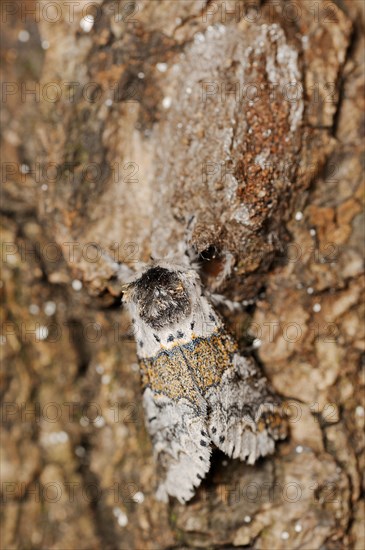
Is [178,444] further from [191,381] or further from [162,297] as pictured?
[162,297]

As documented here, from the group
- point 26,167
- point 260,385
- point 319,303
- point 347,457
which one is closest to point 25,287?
point 26,167

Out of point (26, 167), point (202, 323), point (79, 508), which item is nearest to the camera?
point (202, 323)

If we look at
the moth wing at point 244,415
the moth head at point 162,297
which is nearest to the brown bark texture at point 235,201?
the moth wing at point 244,415

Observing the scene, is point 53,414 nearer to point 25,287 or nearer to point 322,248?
point 25,287

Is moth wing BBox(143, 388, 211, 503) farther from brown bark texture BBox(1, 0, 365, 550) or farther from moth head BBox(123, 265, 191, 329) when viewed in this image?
moth head BBox(123, 265, 191, 329)

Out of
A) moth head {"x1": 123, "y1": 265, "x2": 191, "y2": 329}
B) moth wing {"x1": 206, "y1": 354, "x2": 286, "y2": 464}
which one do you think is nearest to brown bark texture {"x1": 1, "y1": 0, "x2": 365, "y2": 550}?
moth wing {"x1": 206, "y1": 354, "x2": 286, "y2": 464}

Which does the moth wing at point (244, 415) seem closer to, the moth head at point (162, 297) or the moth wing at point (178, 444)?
the moth wing at point (178, 444)

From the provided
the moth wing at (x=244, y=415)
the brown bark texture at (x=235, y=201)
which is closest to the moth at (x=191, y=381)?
the moth wing at (x=244, y=415)

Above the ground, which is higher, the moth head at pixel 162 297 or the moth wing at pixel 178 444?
the moth head at pixel 162 297
